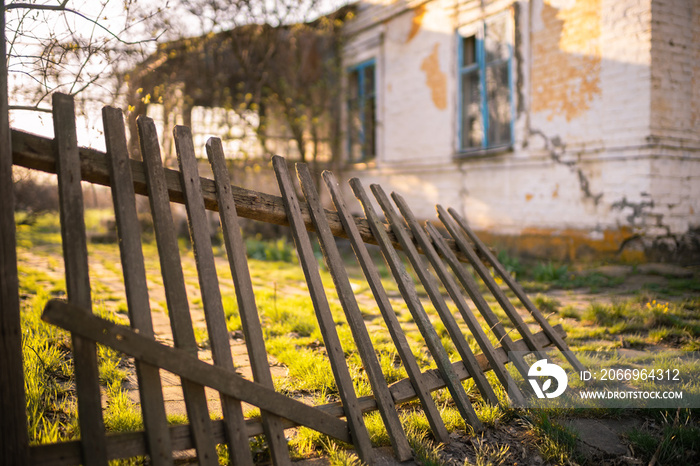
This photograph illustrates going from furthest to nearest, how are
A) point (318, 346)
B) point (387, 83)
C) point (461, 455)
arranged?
point (387, 83), point (318, 346), point (461, 455)

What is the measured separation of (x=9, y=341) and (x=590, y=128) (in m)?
6.84

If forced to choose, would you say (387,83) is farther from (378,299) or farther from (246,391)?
(246,391)

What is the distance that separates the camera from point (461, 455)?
1982 mm

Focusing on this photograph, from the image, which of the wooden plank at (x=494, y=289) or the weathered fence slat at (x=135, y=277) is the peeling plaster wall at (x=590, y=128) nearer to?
the wooden plank at (x=494, y=289)

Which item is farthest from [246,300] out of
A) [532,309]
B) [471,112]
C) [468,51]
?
[468,51]

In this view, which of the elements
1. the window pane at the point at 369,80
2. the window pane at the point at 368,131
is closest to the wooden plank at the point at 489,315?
the window pane at the point at 368,131

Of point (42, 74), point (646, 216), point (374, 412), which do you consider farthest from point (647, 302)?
point (42, 74)

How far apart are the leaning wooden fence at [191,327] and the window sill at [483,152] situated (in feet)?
18.6

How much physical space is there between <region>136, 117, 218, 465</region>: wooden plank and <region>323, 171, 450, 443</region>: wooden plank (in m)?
0.87

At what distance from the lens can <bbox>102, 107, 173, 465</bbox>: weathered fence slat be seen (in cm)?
163

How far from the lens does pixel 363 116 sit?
10547 millimetres

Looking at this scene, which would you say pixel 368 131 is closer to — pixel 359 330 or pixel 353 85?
pixel 353 85

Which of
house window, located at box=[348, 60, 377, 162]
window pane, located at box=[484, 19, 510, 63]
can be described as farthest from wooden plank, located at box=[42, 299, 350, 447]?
house window, located at box=[348, 60, 377, 162]

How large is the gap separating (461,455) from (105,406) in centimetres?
158
